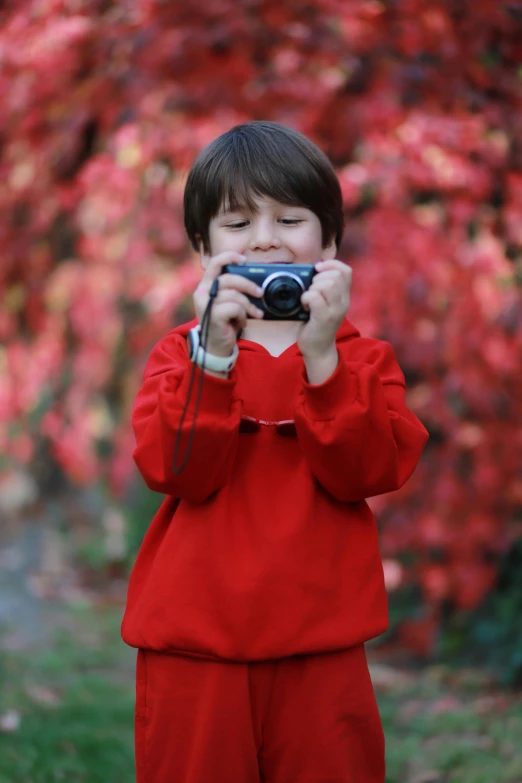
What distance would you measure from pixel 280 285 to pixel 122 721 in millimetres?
2307

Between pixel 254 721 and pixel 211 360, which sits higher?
pixel 211 360

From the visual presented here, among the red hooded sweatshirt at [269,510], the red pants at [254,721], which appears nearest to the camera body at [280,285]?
the red hooded sweatshirt at [269,510]

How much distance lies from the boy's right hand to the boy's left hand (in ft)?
0.27

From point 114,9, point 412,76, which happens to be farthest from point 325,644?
point 114,9

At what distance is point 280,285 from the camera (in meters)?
1.56

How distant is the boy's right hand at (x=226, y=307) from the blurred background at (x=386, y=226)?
163 cm

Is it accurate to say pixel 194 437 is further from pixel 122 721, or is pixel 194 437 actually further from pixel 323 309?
pixel 122 721

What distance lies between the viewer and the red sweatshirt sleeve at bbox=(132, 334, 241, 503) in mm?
1565

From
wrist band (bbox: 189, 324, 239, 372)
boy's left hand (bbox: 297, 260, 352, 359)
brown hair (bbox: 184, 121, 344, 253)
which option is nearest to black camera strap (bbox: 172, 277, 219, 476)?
wrist band (bbox: 189, 324, 239, 372)

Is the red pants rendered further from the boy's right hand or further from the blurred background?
the blurred background

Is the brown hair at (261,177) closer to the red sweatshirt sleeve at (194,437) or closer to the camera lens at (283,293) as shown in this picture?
the camera lens at (283,293)

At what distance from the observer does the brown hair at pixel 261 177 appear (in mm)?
1743

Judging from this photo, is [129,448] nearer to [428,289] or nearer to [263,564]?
[428,289]

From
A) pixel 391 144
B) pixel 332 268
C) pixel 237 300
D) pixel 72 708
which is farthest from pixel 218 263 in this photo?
pixel 72 708
